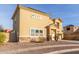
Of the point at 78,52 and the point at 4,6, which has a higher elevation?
the point at 4,6

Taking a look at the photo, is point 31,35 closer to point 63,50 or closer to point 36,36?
point 36,36

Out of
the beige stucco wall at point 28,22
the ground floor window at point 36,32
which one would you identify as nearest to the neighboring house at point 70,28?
the beige stucco wall at point 28,22

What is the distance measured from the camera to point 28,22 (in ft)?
19.7

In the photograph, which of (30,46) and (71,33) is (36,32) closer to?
(30,46)

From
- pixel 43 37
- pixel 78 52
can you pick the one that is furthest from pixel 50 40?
pixel 78 52

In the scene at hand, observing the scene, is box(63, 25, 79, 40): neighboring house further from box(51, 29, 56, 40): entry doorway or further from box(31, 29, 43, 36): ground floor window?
box(31, 29, 43, 36): ground floor window

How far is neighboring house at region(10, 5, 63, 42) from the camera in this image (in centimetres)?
597

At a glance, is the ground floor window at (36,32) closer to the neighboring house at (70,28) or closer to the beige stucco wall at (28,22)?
the beige stucco wall at (28,22)

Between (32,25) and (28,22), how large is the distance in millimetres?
137

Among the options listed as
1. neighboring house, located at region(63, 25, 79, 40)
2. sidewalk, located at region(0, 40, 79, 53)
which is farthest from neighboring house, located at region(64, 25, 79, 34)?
sidewalk, located at region(0, 40, 79, 53)
